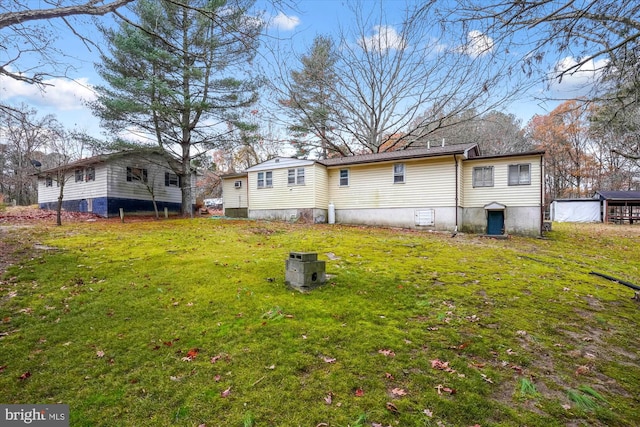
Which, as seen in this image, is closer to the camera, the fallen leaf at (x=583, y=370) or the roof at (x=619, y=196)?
the fallen leaf at (x=583, y=370)

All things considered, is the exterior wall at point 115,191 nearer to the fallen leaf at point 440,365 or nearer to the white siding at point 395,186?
the white siding at point 395,186

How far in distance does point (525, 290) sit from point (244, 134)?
59.4ft

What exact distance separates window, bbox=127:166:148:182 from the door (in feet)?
70.6

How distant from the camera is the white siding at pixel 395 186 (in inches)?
624

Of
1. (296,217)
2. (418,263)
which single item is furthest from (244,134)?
(418,263)

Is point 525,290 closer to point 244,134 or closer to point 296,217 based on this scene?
point 296,217

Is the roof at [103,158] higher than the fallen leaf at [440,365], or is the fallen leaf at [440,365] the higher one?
the roof at [103,158]

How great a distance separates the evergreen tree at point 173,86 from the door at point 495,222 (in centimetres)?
1492

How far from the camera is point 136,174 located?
2145cm

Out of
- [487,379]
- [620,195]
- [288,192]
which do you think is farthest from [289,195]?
[620,195]

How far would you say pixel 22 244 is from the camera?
9.52m

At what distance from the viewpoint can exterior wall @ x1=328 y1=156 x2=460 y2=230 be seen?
51.8 ft

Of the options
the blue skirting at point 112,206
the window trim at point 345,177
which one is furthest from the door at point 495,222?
the blue skirting at point 112,206

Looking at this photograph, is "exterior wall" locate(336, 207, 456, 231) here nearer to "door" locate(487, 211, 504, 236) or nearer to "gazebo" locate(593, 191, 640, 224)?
"door" locate(487, 211, 504, 236)
